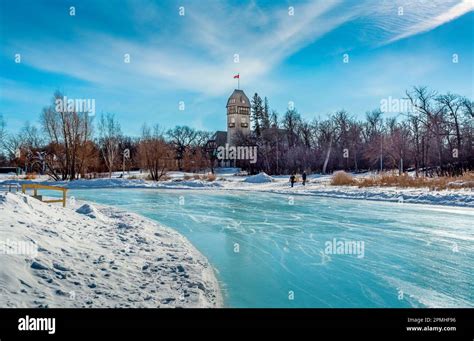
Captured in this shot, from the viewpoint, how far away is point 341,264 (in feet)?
16.9

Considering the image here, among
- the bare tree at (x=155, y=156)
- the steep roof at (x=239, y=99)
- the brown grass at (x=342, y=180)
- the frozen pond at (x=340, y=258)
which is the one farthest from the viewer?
the steep roof at (x=239, y=99)

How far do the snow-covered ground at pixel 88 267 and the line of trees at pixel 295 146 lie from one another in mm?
28006

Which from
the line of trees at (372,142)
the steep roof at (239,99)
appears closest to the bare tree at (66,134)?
the line of trees at (372,142)

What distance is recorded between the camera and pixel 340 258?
5.50m

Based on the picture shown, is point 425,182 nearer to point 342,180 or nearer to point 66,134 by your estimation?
point 342,180

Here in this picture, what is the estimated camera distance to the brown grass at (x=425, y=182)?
1655 centimetres

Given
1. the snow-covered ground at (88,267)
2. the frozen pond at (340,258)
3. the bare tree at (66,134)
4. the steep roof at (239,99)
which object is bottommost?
the frozen pond at (340,258)

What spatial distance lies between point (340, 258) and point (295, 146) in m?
45.4

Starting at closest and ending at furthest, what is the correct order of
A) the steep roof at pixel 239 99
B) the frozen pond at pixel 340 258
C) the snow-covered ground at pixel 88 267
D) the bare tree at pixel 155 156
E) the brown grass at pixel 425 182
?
the snow-covered ground at pixel 88 267
the frozen pond at pixel 340 258
the brown grass at pixel 425 182
the bare tree at pixel 155 156
the steep roof at pixel 239 99

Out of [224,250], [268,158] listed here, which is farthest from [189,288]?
[268,158]

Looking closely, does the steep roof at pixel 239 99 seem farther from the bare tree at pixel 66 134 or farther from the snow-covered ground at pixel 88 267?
the snow-covered ground at pixel 88 267

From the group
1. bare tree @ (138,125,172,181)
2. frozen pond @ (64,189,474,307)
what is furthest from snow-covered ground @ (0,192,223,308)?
bare tree @ (138,125,172,181)

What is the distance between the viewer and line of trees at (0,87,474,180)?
1328 inches
